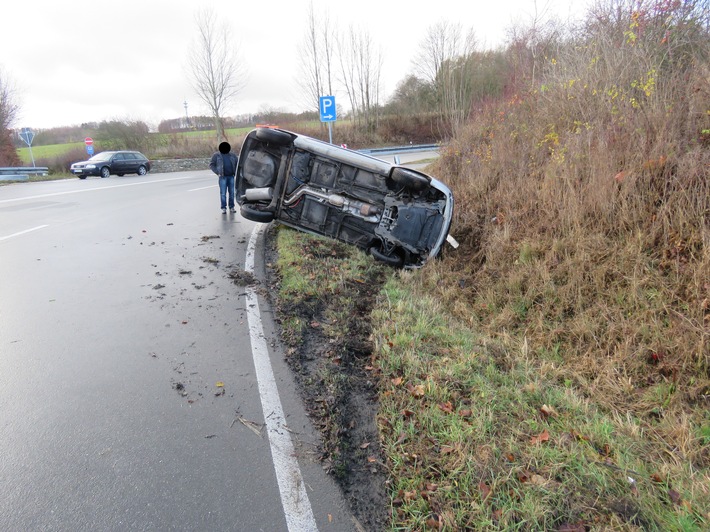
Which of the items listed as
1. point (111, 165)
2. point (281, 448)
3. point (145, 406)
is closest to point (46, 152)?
point (111, 165)

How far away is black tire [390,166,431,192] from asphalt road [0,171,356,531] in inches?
98.8

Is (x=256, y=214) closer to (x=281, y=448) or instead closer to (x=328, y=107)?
(x=281, y=448)

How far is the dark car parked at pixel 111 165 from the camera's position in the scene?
2175 centimetres

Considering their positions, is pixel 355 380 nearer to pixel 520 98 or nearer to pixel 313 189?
pixel 313 189

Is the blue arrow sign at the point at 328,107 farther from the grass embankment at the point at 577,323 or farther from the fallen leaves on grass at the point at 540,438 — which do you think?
the fallen leaves on grass at the point at 540,438

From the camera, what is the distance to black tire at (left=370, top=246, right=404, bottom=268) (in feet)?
20.6

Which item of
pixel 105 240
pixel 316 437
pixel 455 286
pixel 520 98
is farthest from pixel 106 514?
pixel 520 98

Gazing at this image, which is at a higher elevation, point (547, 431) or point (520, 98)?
point (520, 98)

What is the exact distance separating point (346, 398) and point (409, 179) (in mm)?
3922

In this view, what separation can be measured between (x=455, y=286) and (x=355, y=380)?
279 cm

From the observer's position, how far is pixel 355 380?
3369 millimetres

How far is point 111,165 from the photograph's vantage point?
888 inches

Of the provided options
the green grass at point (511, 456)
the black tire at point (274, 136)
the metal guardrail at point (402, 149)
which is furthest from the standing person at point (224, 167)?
the metal guardrail at point (402, 149)

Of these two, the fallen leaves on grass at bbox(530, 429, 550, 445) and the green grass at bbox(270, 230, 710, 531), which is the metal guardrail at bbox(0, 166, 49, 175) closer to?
the green grass at bbox(270, 230, 710, 531)
